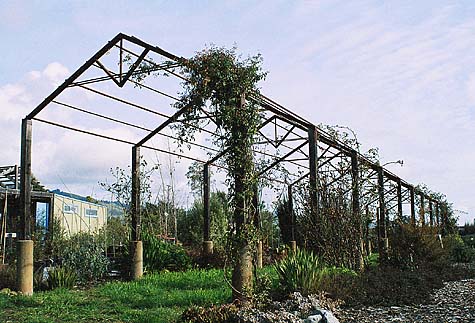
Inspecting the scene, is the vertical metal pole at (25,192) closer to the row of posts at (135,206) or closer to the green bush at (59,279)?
the row of posts at (135,206)

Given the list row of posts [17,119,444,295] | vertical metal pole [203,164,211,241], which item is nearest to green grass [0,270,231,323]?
row of posts [17,119,444,295]

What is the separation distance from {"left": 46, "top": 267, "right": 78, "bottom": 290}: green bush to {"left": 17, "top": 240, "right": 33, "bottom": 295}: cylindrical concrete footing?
3.05 ft

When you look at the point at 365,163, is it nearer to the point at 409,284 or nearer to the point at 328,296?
the point at 409,284

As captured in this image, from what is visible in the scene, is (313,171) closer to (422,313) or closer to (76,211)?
(422,313)

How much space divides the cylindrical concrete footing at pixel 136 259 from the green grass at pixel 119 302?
1471mm

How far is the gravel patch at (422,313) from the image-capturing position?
24.0ft

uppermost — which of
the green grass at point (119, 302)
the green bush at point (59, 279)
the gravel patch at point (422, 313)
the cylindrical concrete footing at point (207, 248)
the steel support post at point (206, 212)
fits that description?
the steel support post at point (206, 212)

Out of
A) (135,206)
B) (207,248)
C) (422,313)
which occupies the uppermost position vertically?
(135,206)

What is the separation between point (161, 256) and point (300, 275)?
19.2 feet

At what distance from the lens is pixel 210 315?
6684 mm

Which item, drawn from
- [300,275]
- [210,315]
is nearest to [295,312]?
[300,275]

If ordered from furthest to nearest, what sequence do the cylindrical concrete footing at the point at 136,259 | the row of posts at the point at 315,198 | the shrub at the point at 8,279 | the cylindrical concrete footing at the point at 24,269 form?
the row of posts at the point at 315,198 → the cylindrical concrete footing at the point at 136,259 → the shrub at the point at 8,279 → the cylindrical concrete footing at the point at 24,269

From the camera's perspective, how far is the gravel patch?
24.0 feet

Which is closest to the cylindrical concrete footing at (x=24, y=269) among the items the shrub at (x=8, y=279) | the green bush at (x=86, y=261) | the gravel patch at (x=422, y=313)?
the shrub at (x=8, y=279)
